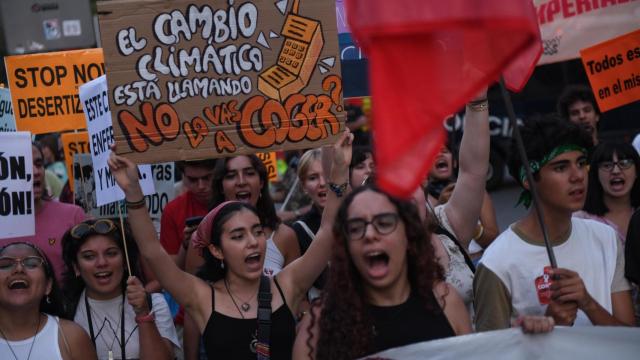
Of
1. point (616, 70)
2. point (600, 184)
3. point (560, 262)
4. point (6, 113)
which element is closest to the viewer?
point (560, 262)

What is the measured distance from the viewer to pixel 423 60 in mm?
2816

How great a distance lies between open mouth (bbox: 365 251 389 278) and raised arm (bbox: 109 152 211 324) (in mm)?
970

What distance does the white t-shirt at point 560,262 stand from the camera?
411 cm

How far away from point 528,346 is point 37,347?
2354mm

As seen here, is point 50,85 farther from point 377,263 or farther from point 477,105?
point 377,263

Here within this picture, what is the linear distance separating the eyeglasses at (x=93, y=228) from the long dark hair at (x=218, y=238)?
2.77ft

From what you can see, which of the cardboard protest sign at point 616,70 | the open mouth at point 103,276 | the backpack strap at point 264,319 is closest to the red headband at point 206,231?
the backpack strap at point 264,319

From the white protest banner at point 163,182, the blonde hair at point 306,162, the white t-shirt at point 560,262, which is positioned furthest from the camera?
the white protest banner at point 163,182

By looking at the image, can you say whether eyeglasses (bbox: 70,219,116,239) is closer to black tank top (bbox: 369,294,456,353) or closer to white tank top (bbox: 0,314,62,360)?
white tank top (bbox: 0,314,62,360)

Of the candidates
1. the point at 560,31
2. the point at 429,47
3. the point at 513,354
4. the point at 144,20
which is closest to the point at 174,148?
the point at 144,20

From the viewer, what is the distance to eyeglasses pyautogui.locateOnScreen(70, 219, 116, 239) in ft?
17.6

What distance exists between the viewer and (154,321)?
507 cm

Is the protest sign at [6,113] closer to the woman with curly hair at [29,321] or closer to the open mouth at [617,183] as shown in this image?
the woman with curly hair at [29,321]

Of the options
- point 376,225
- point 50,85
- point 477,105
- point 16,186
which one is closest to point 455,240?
point 477,105
